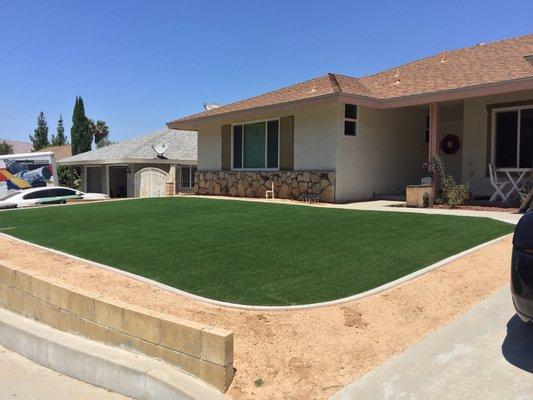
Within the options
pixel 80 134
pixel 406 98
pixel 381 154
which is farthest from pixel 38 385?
pixel 80 134

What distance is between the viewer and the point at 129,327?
4672 millimetres

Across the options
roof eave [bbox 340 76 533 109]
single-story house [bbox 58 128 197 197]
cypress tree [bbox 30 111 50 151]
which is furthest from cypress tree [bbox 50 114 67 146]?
roof eave [bbox 340 76 533 109]

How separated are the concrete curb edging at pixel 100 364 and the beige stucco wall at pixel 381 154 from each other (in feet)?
33.0

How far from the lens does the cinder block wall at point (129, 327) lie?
3930 mm

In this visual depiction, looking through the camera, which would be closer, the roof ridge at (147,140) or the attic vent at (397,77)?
the attic vent at (397,77)

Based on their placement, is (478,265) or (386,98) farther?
(386,98)

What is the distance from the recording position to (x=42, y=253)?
8.52 metres

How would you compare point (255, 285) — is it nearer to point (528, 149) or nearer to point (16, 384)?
point (16, 384)

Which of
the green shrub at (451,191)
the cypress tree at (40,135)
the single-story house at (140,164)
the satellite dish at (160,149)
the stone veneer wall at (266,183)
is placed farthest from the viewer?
the cypress tree at (40,135)

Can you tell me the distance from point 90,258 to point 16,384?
2.94m

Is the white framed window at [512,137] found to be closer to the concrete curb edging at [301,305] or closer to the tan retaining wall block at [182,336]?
the concrete curb edging at [301,305]

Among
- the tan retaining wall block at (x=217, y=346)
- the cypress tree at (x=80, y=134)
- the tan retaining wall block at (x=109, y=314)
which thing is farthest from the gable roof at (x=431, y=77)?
the cypress tree at (x=80, y=134)

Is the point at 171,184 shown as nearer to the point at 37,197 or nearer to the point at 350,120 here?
the point at 37,197

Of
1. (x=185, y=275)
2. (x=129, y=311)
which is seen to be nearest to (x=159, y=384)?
(x=129, y=311)
